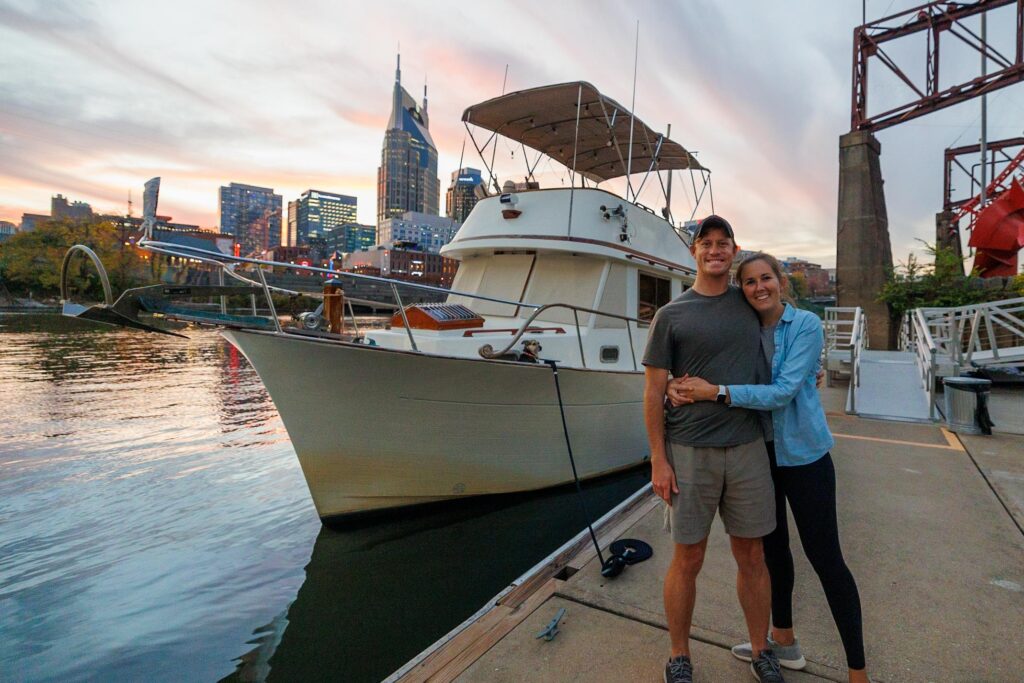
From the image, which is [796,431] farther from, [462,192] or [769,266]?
[462,192]

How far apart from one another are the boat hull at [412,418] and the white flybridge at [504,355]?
14 mm

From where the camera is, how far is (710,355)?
80.4 inches

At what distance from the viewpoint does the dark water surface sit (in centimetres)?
351

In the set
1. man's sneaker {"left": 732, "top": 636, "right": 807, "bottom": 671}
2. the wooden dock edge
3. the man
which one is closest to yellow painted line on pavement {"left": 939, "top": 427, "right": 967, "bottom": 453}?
the wooden dock edge

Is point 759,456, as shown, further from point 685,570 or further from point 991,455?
point 991,455

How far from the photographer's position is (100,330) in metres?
31.4

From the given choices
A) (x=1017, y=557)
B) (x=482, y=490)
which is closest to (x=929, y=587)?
(x=1017, y=557)

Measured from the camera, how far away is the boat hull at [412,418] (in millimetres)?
4469

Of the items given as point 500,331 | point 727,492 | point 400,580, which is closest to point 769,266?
point 727,492

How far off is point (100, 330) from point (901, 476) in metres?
38.7

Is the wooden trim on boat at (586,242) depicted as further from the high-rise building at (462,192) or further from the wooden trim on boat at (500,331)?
the high-rise building at (462,192)

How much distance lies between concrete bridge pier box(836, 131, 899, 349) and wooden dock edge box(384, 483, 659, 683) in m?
14.0

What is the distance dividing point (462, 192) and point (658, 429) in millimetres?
8624

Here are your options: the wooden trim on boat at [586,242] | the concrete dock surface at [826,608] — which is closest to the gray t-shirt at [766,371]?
the concrete dock surface at [826,608]
